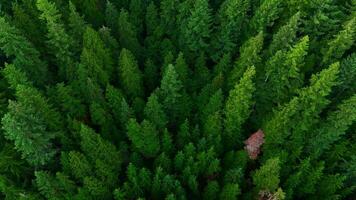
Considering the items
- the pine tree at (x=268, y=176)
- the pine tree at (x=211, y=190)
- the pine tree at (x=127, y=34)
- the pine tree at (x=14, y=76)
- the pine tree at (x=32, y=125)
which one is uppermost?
the pine tree at (x=127, y=34)

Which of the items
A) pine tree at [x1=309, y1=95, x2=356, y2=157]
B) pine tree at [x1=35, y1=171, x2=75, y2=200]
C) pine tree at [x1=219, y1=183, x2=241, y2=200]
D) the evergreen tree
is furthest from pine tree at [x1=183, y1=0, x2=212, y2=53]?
pine tree at [x1=35, y1=171, x2=75, y2=200]

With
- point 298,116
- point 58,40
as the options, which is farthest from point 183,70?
point 58,40

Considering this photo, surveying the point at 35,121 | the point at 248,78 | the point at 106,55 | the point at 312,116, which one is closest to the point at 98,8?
the point at 106,55

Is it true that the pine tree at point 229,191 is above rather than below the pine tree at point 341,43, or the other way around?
below

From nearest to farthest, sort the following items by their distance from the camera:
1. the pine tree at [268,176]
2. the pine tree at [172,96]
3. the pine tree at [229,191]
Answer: the pine tree at [268,176] < the pine tree at [229,191] < the pine tree at [172,96]

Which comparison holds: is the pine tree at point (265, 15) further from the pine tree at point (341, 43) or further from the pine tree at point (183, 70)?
the pine tree at point (183, 70)

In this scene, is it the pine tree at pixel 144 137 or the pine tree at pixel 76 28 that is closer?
the pine tree at pixel 144 137

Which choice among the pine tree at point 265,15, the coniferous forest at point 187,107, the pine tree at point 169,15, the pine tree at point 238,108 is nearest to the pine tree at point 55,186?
the coniferous forest at point 187,107
